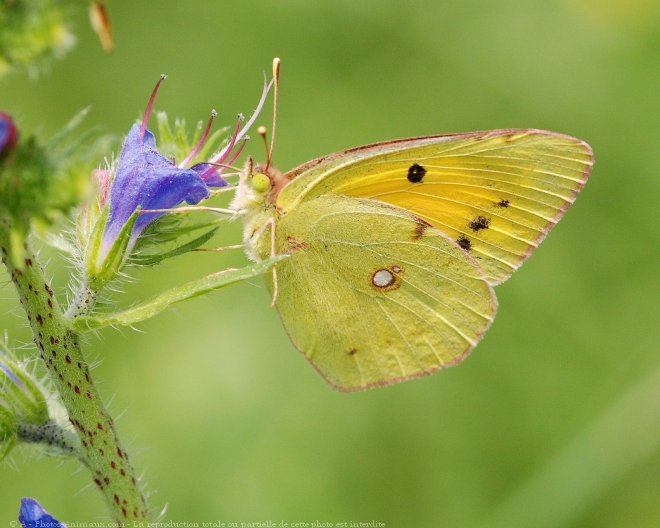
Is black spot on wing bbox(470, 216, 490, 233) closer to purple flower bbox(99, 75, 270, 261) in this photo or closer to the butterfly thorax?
the butterfly thorax

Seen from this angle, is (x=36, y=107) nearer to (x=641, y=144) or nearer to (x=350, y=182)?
(x=350, y=182)

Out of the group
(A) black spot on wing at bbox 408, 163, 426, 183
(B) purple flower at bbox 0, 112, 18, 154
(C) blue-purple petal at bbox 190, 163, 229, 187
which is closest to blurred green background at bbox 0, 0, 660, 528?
(C) blue-purple petal at bbox 190, 163, 229, 187

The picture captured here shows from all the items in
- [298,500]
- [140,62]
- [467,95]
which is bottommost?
[298,500]

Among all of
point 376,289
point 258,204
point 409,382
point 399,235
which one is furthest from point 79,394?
point 409,382

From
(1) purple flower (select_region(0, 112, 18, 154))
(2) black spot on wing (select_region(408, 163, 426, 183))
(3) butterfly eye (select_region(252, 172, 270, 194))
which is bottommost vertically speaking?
(3) butterfly eye (select_region(252, 172, 270, 194))

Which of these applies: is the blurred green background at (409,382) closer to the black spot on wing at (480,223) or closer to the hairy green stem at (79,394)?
the hairy green stem at (79,394)

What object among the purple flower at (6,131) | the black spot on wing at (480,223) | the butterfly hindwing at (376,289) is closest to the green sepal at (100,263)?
the purple flower at (6,131)

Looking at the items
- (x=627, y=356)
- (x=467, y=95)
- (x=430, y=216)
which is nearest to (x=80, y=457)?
(x=430, y=216)

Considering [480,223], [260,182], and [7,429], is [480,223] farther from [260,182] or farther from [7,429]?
[7,429]
